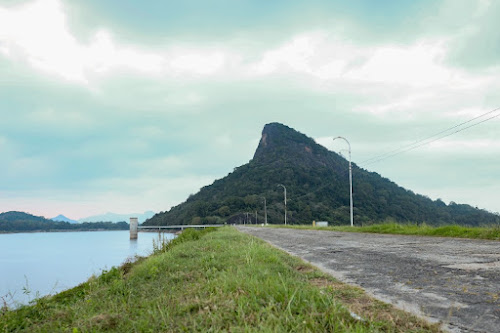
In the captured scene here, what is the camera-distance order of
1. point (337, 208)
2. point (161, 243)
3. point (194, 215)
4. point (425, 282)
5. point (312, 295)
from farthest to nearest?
point (194, 215)
point (337, 208)
point (161, 243)
point (425, 282)
point (312, 295)

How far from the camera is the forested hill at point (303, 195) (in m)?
84.2

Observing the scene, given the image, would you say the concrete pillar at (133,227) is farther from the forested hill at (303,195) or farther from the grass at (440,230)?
the grass at (440,230)

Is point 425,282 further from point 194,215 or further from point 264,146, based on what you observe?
point 264,146

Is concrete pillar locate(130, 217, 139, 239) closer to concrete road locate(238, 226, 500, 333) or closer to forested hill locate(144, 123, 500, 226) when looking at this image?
forested hill locate(144, 123, 500, 226)

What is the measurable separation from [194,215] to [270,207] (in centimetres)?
2908

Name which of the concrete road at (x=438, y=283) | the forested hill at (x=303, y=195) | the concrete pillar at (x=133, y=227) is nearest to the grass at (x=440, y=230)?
the concrete road at (x=438, y=283)

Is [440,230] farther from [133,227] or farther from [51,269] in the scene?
[133,227]

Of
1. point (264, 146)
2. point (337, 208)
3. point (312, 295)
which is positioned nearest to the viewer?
point (312, 295)

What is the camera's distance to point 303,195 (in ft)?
402


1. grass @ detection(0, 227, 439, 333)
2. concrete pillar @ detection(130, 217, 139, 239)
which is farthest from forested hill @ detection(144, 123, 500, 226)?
grass @ detection(0, 227, 439, 333)

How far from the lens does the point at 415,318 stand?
2.97 m

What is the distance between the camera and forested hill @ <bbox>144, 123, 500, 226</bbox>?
276 feet

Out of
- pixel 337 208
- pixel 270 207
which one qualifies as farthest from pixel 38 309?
pixel 270 207

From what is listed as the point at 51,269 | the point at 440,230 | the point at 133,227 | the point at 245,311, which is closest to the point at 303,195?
the point at 133,227
